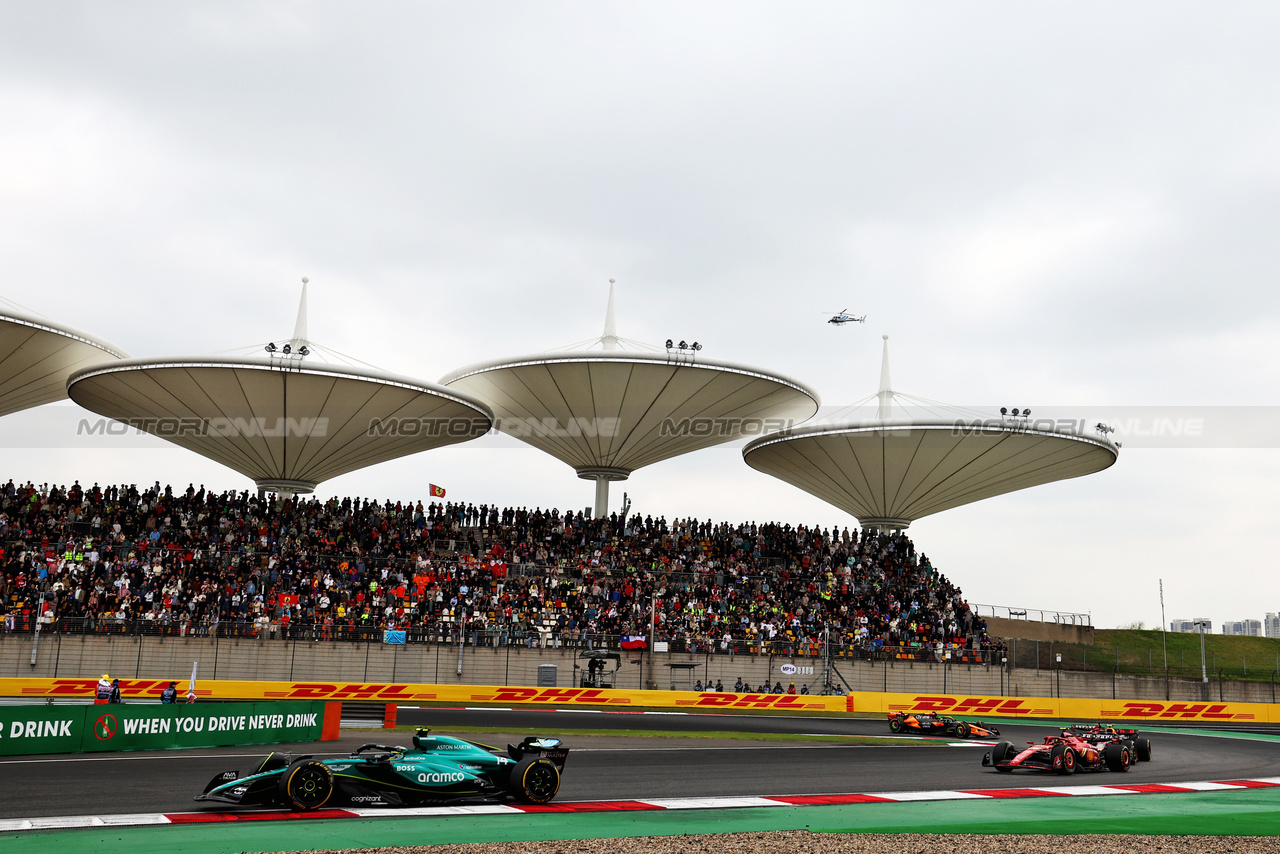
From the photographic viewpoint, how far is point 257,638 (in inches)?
1419

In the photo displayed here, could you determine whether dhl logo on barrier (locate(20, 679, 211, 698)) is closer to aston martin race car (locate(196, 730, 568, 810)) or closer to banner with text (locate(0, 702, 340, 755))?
banner with text (locate(0, 702, 340, 755))

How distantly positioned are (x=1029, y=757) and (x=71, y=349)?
38.0 m

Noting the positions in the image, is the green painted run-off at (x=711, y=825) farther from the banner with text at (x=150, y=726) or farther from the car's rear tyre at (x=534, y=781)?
the banner with text at (x=150, y=726)

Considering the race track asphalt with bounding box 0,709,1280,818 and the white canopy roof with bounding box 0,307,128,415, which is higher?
the white canopy roof with bounding box 0,307,128,415

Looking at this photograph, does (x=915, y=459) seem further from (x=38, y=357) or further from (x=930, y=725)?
(x=38, y=357)

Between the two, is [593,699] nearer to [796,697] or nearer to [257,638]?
[796,697]

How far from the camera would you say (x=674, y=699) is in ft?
124

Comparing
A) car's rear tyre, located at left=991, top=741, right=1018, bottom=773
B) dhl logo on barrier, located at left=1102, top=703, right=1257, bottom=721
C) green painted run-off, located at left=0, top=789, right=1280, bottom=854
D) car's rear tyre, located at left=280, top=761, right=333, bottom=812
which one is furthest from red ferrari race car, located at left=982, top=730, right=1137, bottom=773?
dhl logo on barrier, located at left=1102, top=703, right=1257, bottom=721

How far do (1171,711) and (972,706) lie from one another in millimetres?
9160

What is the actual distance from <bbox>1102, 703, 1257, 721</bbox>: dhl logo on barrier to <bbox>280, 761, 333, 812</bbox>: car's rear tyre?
3631cm

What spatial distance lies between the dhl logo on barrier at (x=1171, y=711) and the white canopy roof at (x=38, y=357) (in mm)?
40750

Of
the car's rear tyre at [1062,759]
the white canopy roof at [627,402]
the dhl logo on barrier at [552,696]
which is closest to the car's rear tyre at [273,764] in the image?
the car's rear tyre at [1062,759]

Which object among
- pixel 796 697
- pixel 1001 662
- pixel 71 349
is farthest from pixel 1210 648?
pixel 71 349

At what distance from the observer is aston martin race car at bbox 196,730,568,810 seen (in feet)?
41.1
